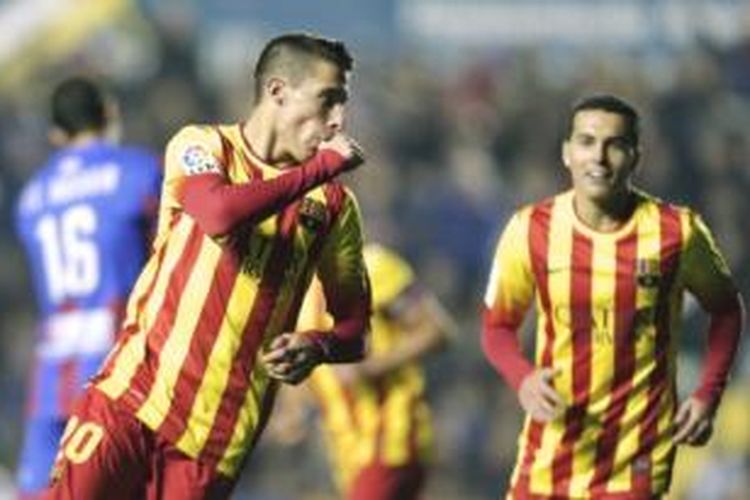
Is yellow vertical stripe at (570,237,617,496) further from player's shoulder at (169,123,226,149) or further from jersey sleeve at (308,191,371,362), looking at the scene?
player's shoulder at (169,123,226,149)

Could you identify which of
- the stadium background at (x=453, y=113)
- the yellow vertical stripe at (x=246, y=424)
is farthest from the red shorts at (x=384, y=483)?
the stadium background at (x=453, y=113)

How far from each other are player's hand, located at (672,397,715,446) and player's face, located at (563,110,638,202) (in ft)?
2.36

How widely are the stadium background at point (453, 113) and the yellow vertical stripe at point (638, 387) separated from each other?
7.09m

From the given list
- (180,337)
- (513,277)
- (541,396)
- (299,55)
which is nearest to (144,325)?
(180,337)

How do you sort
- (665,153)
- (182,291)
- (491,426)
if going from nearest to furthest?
(182,291)
(491,426)
(665,153)

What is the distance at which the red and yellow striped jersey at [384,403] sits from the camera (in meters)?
10.9

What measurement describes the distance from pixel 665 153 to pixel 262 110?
974 cm

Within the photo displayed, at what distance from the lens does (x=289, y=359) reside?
709cm

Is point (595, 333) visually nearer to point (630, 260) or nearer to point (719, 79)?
point (630, 260)

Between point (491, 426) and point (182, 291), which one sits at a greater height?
point (182, 291)

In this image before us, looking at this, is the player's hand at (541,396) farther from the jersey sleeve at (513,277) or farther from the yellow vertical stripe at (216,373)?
the yellow vertical stripe at (216,373)

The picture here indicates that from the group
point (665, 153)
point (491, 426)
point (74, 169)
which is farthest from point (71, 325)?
point (665, 153)

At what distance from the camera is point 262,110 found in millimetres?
7312

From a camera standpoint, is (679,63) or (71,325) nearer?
(71,325)
